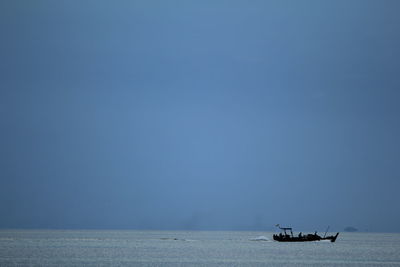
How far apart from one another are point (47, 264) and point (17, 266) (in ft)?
16.1

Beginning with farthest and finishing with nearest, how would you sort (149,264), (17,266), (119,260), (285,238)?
(285,238), (119,260), (149,264), (17,266)

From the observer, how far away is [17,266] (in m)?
85.4

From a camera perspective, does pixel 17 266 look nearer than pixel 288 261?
Yes

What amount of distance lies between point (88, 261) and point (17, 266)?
12.6 m

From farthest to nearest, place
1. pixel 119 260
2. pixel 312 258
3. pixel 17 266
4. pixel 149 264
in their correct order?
pixel 312 258 → pixel 119 260 → pixel 149 264 → pixel 17 266

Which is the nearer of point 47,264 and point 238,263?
point 47,264

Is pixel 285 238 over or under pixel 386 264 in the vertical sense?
over

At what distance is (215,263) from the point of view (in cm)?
9712

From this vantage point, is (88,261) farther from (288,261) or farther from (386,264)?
(386,264)

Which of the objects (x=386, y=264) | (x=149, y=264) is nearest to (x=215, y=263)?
(x=149, y=264)

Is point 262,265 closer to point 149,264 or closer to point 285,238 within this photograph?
point 149,264

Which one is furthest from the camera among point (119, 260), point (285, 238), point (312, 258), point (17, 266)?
point (285, 238)

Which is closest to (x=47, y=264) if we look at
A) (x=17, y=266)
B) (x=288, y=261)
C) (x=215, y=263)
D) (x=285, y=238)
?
(x=17, y=266)

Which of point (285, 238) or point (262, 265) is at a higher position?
point (285, 238)
